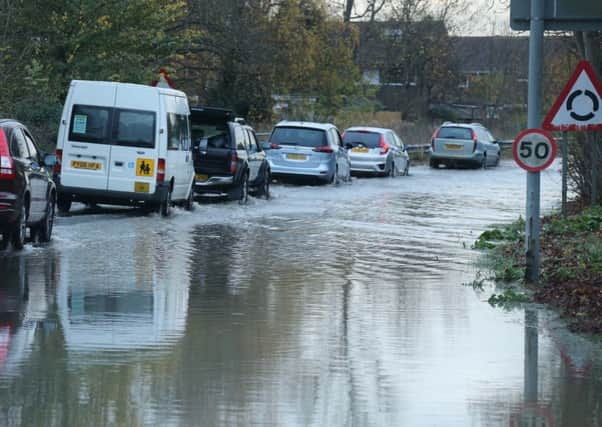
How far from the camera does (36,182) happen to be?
18.3 meters

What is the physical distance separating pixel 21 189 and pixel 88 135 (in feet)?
20.3

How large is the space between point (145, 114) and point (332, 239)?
4413mm

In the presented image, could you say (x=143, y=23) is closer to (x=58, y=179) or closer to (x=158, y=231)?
(x=58, y=179)

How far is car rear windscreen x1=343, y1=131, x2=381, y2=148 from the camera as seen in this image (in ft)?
140

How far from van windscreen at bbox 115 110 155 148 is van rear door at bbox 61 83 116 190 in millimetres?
185

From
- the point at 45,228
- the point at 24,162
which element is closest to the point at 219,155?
the point at 45,228

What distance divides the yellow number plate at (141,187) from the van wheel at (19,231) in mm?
5819

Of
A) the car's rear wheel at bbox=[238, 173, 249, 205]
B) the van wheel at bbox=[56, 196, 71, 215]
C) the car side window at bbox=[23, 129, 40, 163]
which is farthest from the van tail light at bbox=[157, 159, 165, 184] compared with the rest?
the car's rear wheel at bbox=[238, 173, 249, 205]

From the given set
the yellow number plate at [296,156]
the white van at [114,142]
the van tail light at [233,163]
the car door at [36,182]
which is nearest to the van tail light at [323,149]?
the yellow number plate at [296,156]

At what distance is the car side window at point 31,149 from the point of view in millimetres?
18255

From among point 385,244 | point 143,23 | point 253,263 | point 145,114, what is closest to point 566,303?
point 253,263

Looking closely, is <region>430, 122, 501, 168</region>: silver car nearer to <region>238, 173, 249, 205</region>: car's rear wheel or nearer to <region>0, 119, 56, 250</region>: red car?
<region>238, 173, 249, 205</region>: car's rear wheel

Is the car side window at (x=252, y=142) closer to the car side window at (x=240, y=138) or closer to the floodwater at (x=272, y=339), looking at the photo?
the car side window at (x=240, y=138)

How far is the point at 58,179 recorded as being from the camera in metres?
23.5
